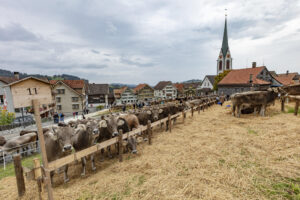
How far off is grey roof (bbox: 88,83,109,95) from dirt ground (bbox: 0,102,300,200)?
4305 cm

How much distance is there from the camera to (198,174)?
4.32 metres

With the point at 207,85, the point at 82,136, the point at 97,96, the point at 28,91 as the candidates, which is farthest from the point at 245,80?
the point at 97,96

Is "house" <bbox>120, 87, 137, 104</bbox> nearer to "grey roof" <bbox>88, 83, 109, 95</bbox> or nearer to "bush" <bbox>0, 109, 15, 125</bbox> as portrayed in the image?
"grey roof" <bbox>88, 83, 109, 95</bbox>

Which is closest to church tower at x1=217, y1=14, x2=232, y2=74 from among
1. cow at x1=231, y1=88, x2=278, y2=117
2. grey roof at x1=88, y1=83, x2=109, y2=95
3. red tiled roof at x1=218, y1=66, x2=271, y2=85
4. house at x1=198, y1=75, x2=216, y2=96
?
house at x1=198, y1=75, x2=216, y2=96

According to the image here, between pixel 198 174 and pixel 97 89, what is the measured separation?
47.7 meters

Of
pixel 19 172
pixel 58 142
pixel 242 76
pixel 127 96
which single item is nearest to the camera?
pixel 19 172

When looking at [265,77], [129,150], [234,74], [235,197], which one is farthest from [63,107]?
[265,77]

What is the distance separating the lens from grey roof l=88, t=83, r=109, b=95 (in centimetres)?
4612

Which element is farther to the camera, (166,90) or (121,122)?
(166,90)

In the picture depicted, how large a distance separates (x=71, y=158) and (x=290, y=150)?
800 centimetres

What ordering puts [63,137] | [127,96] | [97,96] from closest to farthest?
1. [63,137]
2. [97,96]
3. [127,96]

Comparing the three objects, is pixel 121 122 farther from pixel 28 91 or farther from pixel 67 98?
pixel 67 98

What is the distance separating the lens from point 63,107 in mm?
35344

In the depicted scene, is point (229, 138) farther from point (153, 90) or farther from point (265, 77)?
point (153, 90)
